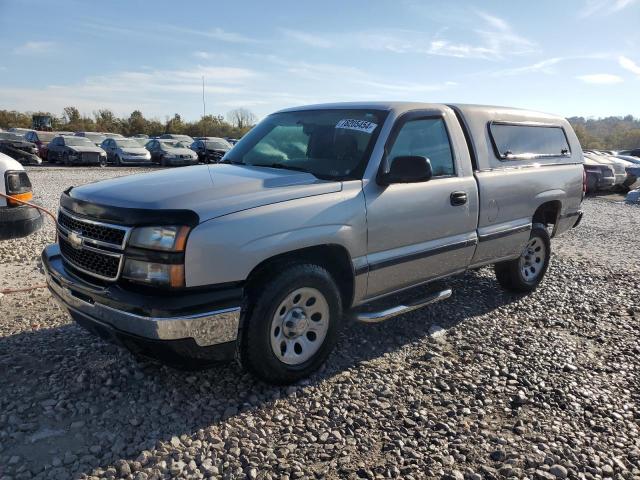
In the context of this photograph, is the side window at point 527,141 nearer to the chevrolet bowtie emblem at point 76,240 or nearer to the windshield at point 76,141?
the chevrolet bowtie emblem at point 76,240

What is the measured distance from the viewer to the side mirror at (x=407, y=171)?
139 inches

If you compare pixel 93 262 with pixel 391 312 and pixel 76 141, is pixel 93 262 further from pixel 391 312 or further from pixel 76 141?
pixel 76 141

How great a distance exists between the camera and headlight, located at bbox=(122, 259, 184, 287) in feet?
8.93

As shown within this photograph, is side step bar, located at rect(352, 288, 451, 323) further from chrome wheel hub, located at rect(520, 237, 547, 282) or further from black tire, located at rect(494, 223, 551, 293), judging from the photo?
chrome wheel hub, located at rect(520, 237, 547, 282)

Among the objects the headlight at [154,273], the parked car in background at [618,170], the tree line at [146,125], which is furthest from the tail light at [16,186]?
the tree line at [146,125]

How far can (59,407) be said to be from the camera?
2.95 m

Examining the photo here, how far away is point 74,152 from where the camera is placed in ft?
75.8

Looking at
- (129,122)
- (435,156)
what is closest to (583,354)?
(435,156)

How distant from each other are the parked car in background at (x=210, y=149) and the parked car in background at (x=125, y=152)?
3.04 meters

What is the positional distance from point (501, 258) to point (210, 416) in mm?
3241

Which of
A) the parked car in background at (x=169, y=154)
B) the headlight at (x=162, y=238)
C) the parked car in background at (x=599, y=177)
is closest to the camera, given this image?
the headlight at (x=162, y=238)

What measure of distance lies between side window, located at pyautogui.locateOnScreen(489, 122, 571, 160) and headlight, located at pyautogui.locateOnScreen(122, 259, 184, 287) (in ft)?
10.8

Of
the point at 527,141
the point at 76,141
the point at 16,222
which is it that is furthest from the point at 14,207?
the point at 76,141

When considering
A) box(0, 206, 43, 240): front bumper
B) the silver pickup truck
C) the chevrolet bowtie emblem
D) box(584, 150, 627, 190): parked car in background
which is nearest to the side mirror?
the silver pickup truck
